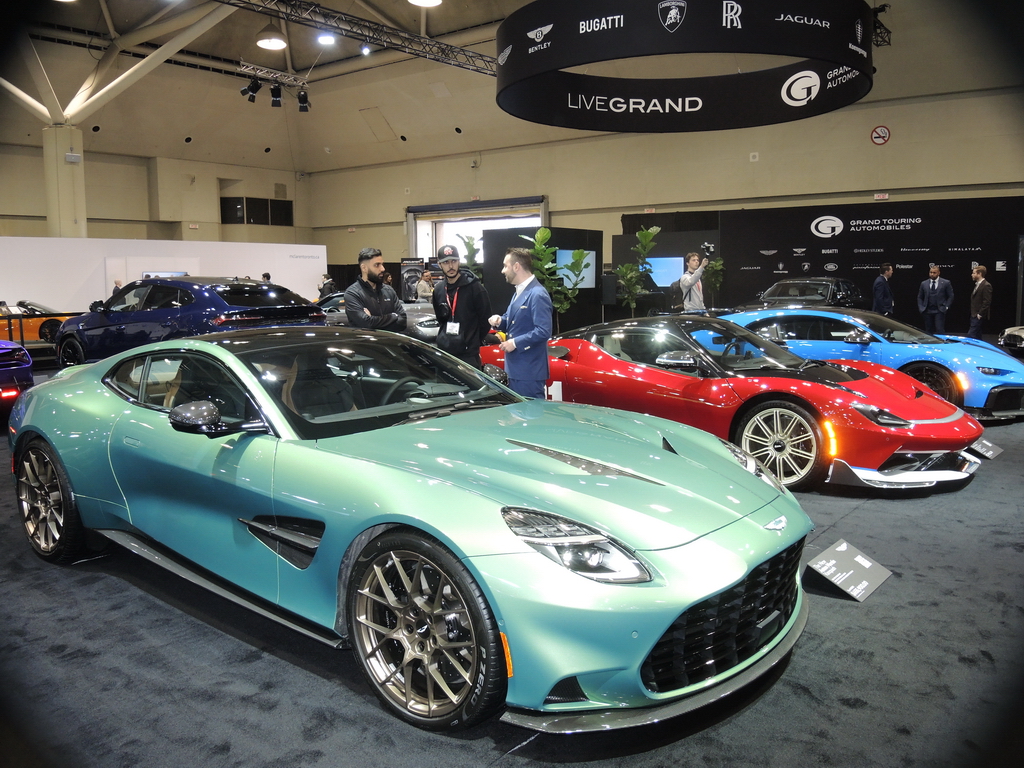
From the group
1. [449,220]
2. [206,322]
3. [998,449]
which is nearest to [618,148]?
[449,220]

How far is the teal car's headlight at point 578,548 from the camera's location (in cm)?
203

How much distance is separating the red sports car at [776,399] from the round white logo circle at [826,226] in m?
12.7

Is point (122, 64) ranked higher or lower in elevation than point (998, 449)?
higher

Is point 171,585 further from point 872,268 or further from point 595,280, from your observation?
point 872,268

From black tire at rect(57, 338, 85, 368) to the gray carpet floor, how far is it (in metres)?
7.01

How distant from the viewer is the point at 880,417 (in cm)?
461

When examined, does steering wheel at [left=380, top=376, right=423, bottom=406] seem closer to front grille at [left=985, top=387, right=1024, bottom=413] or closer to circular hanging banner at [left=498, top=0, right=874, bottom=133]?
circular hanging banner at [left=498, top=0, right=874, bottom=133]

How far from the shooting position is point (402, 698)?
2.31m

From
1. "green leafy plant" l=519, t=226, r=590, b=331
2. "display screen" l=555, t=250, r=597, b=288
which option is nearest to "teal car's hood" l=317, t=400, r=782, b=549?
"green leafy plant" l=519, t=226, r=590, b=331

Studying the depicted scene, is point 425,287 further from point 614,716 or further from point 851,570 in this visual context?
point 614,716

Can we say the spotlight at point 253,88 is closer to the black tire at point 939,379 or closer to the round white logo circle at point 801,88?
the round white logo circle at point 801,88

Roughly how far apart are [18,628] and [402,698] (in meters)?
1.81

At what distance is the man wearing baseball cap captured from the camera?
19.1 ft

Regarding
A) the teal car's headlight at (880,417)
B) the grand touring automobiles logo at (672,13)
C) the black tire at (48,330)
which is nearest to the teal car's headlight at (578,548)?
the teal car's headlight at (880,417)
